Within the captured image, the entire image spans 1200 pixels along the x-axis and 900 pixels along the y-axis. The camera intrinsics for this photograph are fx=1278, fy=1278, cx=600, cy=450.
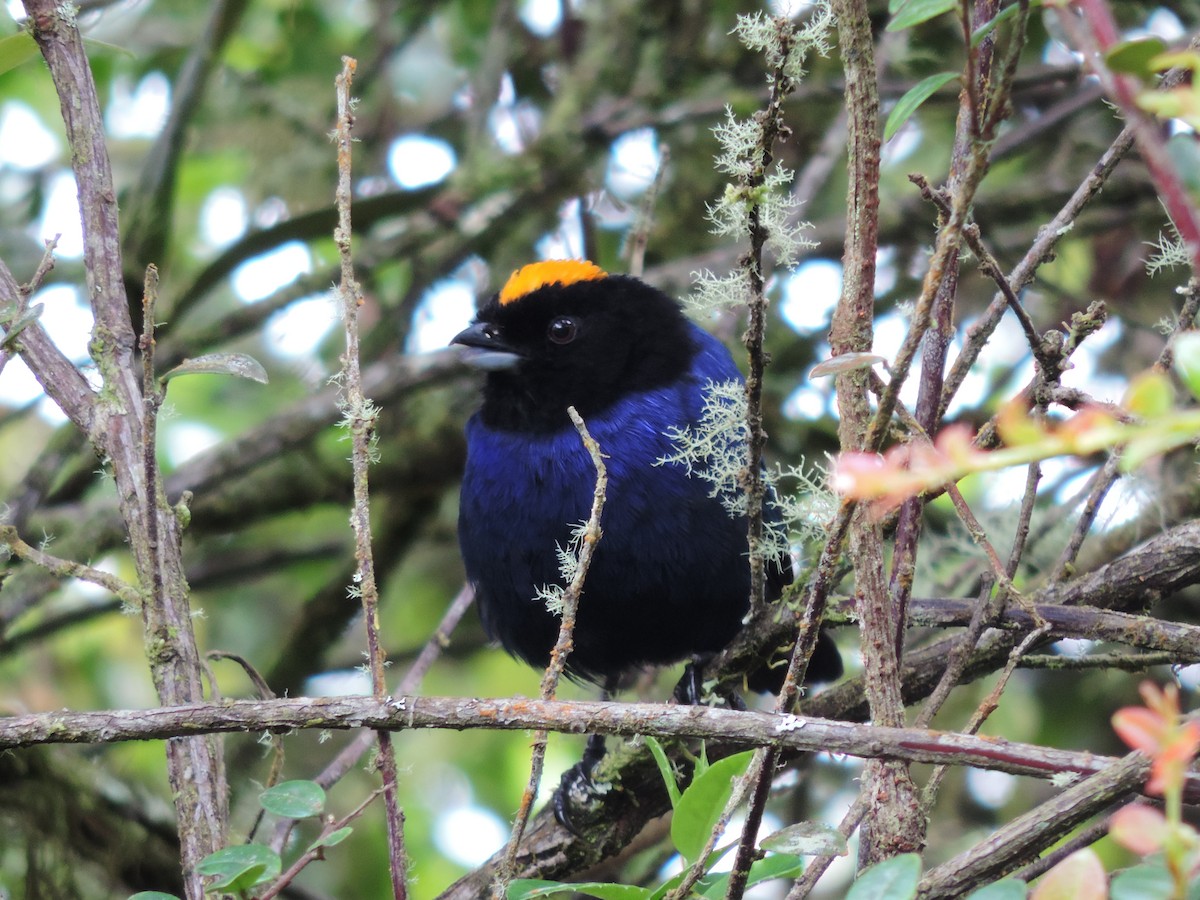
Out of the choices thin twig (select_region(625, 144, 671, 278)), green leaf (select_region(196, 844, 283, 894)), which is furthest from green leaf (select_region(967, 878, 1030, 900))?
thin twig (select_region(625, 144, 671, 278))

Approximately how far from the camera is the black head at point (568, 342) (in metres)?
3.57

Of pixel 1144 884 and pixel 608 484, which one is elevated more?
pixel 608 484

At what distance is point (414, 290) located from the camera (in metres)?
4.77

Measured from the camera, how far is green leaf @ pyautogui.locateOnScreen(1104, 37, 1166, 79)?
116cm

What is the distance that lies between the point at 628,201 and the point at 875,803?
3.89m

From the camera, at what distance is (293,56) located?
5.13 m

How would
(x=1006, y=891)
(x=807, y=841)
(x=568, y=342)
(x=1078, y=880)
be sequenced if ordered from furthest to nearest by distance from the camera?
(x=568, y=342)
(x=807, y=841)
(x=1006, y=891)
(x=1078, y=880)

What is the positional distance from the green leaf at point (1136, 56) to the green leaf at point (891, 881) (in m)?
0.85

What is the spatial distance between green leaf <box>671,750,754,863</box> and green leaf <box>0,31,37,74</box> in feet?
5.73

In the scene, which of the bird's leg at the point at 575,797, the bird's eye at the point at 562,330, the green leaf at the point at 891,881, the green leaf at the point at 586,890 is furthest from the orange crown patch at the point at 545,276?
the green leaf at the point at 891,881

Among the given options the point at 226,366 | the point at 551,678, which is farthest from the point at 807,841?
the point at 226,366

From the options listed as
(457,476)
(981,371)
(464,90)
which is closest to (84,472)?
(457,476)

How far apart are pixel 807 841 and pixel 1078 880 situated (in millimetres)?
647

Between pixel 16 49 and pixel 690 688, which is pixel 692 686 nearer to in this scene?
pixel 690 688
